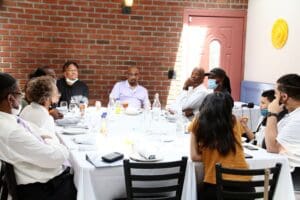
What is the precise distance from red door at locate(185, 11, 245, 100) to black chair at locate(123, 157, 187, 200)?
11.4 feet

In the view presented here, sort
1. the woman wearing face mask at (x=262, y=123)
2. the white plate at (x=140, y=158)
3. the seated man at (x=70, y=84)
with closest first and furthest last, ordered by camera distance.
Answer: the white plate at (x=140, y=158)
the woman wearing face mask at (x=262, y=123)
the seated man at (x=70, y=84)

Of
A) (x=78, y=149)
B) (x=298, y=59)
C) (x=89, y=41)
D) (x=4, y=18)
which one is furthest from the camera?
(x=89, y=41)

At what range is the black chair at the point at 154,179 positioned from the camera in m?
2.04

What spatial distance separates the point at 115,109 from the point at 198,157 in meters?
1.80

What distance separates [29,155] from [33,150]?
4 cm

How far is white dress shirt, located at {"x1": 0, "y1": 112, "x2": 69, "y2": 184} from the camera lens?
6.45 feet

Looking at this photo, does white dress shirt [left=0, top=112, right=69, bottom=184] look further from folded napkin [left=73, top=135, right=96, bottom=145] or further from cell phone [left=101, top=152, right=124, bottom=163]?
folded napkin [left=73, top=135, right=96, bottom=145]

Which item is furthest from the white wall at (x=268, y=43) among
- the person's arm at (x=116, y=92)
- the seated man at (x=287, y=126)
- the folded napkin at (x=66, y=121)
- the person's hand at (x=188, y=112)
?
Result: the folded napkin at (x=66, y=121)

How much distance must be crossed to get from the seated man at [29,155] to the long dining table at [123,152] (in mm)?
115

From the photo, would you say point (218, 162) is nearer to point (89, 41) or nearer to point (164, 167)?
point (164, 167)

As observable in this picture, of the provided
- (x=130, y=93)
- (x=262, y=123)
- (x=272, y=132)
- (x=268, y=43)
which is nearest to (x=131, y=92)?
(x=130, y=93)

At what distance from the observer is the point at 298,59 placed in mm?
4445

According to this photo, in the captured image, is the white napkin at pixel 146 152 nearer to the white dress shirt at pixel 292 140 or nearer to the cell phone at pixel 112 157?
the cell phone at pixel 112 157

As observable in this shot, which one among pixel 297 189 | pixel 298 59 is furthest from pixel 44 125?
pixel 298 59
